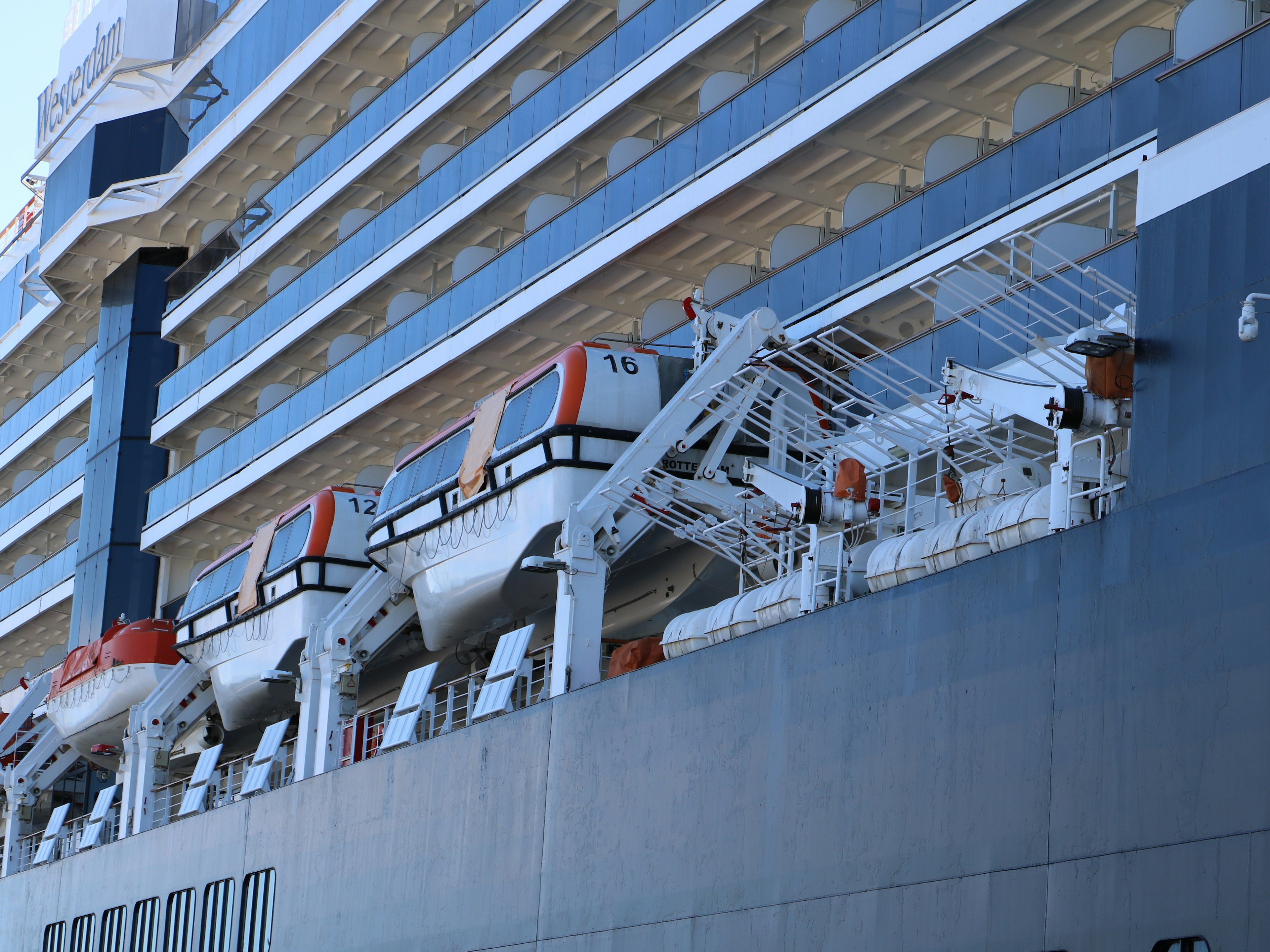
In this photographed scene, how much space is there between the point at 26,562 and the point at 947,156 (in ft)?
93.9

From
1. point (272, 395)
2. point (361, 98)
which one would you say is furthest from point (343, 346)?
point (361, 98)

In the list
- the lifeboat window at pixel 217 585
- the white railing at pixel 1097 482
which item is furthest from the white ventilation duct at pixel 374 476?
the white railing at pixel 1097 482

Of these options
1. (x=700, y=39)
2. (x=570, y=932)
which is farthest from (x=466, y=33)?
(x=570, y=932)

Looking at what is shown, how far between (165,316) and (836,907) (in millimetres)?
24385

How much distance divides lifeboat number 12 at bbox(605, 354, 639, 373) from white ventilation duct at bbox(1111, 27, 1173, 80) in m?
5.05

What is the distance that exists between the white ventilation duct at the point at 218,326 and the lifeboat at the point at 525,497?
41.5 ft

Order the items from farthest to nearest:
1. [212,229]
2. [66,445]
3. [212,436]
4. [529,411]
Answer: [66,445], [212,229], [212,436], [529,411]

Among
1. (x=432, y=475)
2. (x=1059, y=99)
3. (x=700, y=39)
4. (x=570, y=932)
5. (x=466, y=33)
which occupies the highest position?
(x=466, y=33)

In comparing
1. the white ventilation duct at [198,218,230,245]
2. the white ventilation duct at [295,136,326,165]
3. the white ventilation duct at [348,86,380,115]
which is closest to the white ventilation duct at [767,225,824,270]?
the white ventilation duct at [348,86,380,115]

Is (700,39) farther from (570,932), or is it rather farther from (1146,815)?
(1146,815)

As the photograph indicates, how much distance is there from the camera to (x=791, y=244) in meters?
19.0

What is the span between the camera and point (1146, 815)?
362 inches

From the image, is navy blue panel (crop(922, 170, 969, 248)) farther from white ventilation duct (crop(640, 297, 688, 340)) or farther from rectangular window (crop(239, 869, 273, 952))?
rectangular window (crop(239, 869, 273, 952))

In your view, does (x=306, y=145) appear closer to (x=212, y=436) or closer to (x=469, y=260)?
(x=212, y=436)
